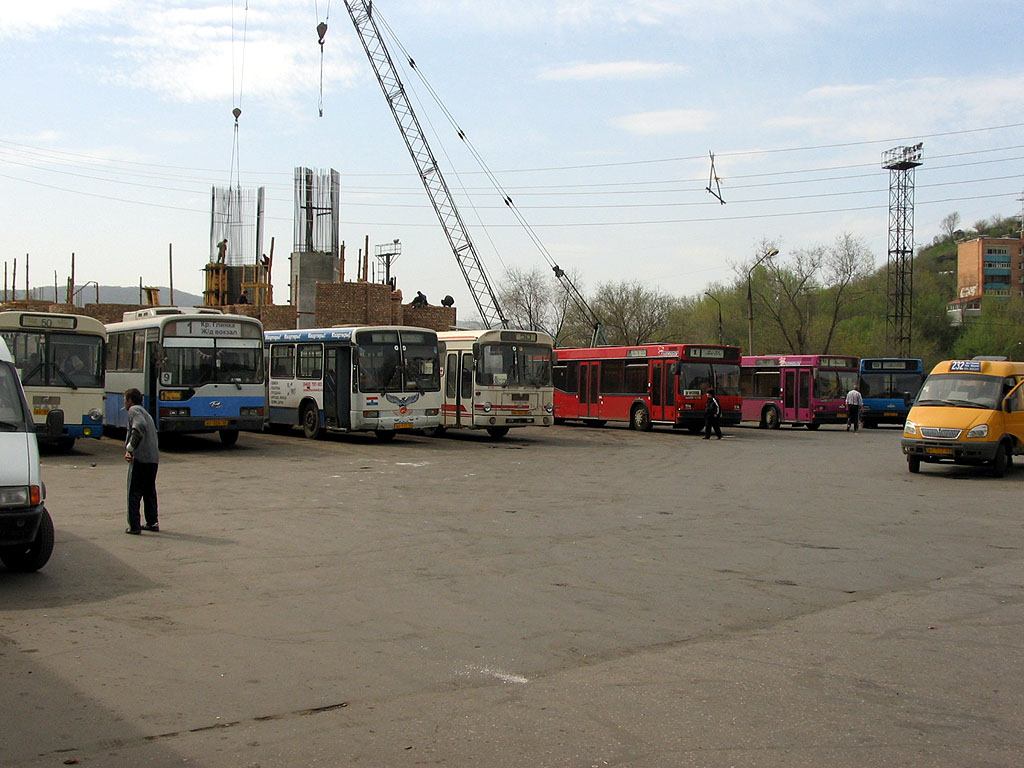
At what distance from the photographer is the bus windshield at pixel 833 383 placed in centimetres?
3838

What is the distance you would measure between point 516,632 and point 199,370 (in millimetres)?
17410

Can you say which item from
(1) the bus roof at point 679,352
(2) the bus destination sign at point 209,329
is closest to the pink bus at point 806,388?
(1) the bus roof at point 679,352

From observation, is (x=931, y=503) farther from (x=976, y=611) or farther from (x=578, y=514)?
(x=976, y=611)

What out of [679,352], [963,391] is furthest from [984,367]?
[679,352]

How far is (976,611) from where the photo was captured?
8.56 metres

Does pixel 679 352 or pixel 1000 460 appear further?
pixel 679 352

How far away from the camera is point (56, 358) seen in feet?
71.5

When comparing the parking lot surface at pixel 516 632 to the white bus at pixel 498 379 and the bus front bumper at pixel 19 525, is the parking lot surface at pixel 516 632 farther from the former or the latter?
the white bus at pixel 498 379

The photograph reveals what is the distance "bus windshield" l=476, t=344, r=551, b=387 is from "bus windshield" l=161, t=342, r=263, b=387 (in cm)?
668

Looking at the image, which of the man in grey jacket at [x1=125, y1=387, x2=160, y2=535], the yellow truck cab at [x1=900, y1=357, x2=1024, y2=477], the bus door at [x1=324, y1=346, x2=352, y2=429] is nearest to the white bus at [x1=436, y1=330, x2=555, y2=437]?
the bus door at [x1=324, y1=346, x2=352, y2=429]

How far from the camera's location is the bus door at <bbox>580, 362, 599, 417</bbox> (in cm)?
3703

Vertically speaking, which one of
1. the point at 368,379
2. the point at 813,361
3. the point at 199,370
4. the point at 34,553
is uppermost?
the point at 813,361

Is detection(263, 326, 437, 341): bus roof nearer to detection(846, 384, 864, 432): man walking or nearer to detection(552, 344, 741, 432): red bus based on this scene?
detection(552, 344, 741, 432): red bus

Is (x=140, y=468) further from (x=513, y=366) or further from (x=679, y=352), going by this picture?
(x=679, y=352)
